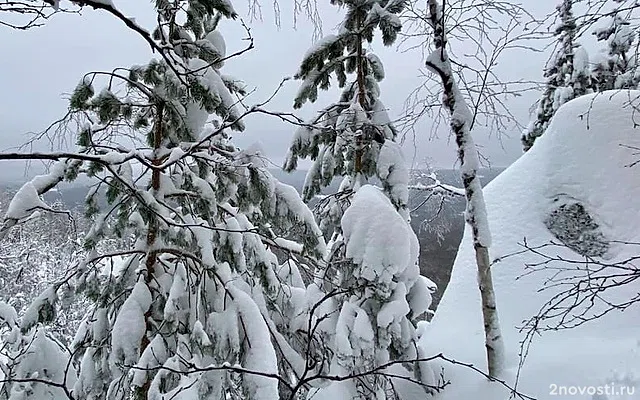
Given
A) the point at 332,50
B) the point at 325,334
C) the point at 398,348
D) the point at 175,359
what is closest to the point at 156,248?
the point at 175,359

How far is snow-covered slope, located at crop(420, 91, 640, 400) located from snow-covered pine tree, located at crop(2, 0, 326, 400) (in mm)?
2880

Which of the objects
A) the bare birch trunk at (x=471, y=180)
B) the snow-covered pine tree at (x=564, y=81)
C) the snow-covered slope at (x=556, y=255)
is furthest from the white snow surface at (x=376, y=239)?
the snow-covered pine tree at (x=564, y=81)

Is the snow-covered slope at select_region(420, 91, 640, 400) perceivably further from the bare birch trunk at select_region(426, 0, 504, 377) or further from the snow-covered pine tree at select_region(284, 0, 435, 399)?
the snow-covered pine tree at select_region(284, 0, 435, 399)

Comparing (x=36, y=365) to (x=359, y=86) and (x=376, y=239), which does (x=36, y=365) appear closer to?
(x=376, y=239)

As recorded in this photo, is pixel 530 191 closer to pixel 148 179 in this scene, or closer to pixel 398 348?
pixel 398 348

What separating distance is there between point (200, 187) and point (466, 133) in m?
3.15

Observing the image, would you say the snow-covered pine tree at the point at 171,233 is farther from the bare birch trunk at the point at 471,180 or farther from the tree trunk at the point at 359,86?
the bare birch trunk at the point at 471,180

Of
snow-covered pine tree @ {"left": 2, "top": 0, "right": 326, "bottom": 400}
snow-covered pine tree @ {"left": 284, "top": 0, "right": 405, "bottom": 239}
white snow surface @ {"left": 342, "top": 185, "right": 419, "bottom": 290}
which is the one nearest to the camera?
snow-covered pine tree @ {"left": 2, "top": 0, "right": 326, "bottom": 400}

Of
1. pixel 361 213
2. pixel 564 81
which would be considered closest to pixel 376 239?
pixel 361 213

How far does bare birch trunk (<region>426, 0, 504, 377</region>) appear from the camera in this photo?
16.6 ft

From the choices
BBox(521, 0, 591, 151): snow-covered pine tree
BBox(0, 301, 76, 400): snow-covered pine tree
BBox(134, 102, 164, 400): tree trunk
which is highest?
BBox(521, 0, 591, 151): snow-covered pine tree

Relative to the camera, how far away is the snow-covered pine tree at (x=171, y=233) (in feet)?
10.6

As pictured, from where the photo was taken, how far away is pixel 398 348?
460cm

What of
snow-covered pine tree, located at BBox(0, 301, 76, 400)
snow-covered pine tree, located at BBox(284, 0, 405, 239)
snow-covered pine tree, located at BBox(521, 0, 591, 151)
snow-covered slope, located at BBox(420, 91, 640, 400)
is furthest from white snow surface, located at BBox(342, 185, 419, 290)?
snow-covered pine tree, located at BBox(521, 0, 591, 151)
